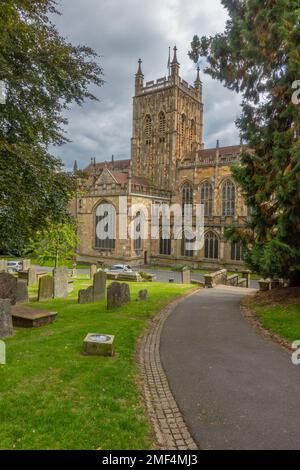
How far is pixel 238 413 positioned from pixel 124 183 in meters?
33.8

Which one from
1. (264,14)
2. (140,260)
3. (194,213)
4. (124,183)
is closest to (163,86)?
(124,183)

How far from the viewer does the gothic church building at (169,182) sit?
36562mm

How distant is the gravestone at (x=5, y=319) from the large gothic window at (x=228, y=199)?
102 feet

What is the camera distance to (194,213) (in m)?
38.7

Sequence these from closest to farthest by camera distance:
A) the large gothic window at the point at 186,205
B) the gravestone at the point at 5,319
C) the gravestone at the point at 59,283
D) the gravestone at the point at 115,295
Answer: the gravestone at the point at 5,319 → the gravestone at the point at 115,295 → the gravestone at the point at 59,283 → the large gothic window at the point at 186,205

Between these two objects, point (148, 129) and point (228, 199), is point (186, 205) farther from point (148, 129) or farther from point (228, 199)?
point (148, 129)

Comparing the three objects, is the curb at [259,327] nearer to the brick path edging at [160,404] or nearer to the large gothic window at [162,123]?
the brick path edging at [160,404]

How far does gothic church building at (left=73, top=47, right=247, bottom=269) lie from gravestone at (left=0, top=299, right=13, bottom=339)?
27905mm

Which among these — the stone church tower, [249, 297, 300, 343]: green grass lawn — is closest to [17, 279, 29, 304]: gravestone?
[249, 297, 300, 343]: green grass lawn

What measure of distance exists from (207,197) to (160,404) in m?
35.1

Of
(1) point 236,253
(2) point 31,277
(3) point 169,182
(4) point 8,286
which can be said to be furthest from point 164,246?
(4) point 8,286

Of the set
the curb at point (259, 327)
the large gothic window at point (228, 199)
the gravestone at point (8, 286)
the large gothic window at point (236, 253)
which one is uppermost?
the large gothic window at point (228, 199)

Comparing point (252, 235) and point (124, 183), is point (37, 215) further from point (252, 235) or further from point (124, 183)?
point (124, 183)

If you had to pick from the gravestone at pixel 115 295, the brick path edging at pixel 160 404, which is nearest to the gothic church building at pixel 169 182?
the gravestone at pixel 115 295
